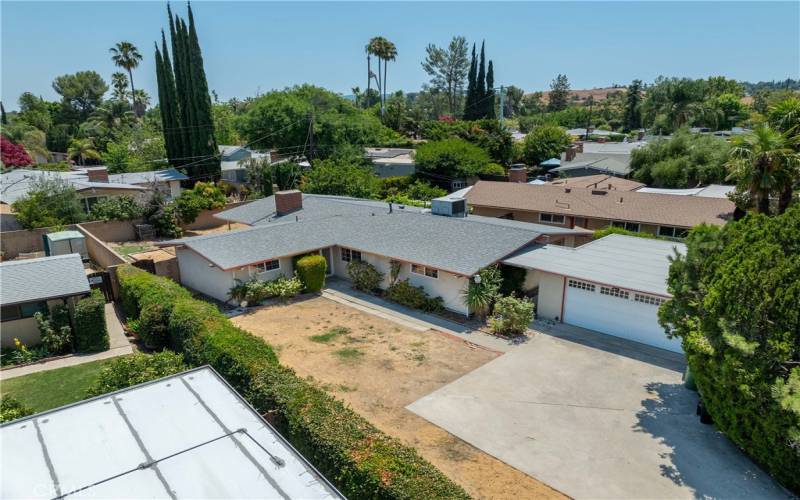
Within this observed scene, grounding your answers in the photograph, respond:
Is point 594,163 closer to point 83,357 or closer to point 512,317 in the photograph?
point 512,317

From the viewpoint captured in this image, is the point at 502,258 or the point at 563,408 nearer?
the point at 563,408

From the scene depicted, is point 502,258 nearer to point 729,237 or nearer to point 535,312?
point 535,312

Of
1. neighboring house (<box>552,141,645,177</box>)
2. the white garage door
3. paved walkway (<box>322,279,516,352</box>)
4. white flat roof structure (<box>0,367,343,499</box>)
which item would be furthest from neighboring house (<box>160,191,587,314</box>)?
neighboring house (<box>552,141,645,177</box>)

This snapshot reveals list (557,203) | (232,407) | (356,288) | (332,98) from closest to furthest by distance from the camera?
(232,407) < (356,288) < (557,203) < (332,98)

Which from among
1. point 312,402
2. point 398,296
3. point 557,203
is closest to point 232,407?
point 312,402

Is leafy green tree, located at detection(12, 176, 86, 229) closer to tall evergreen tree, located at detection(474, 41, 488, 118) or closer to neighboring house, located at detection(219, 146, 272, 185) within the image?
neighboring house, located at detection(219, 146, 272, 185)


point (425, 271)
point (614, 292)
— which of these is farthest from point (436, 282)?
point (614, 292)
